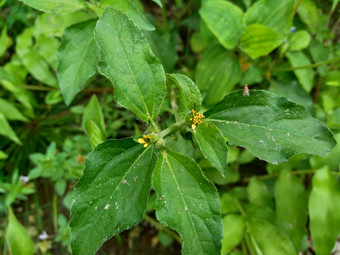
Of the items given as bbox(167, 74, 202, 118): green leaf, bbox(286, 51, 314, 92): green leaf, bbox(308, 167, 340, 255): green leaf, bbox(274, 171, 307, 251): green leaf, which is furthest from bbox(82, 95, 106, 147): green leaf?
bbox(286, 51, 314, 92): green leaf

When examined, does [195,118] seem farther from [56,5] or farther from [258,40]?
[258,40]

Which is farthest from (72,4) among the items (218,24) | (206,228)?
(206,228)

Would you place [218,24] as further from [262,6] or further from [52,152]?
[52,152]

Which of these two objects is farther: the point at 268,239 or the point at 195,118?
the point at 268,239

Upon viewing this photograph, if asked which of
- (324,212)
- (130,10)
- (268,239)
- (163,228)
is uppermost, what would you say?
(130,10)

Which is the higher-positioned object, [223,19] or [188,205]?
[223,19]

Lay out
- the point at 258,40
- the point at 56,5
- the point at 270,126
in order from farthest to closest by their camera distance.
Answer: the point at 258,40 → the point at 56,5 → the point at 270,126

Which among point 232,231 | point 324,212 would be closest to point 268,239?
point 232,231

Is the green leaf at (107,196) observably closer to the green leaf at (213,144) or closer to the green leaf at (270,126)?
the green leaf at (213,144)
